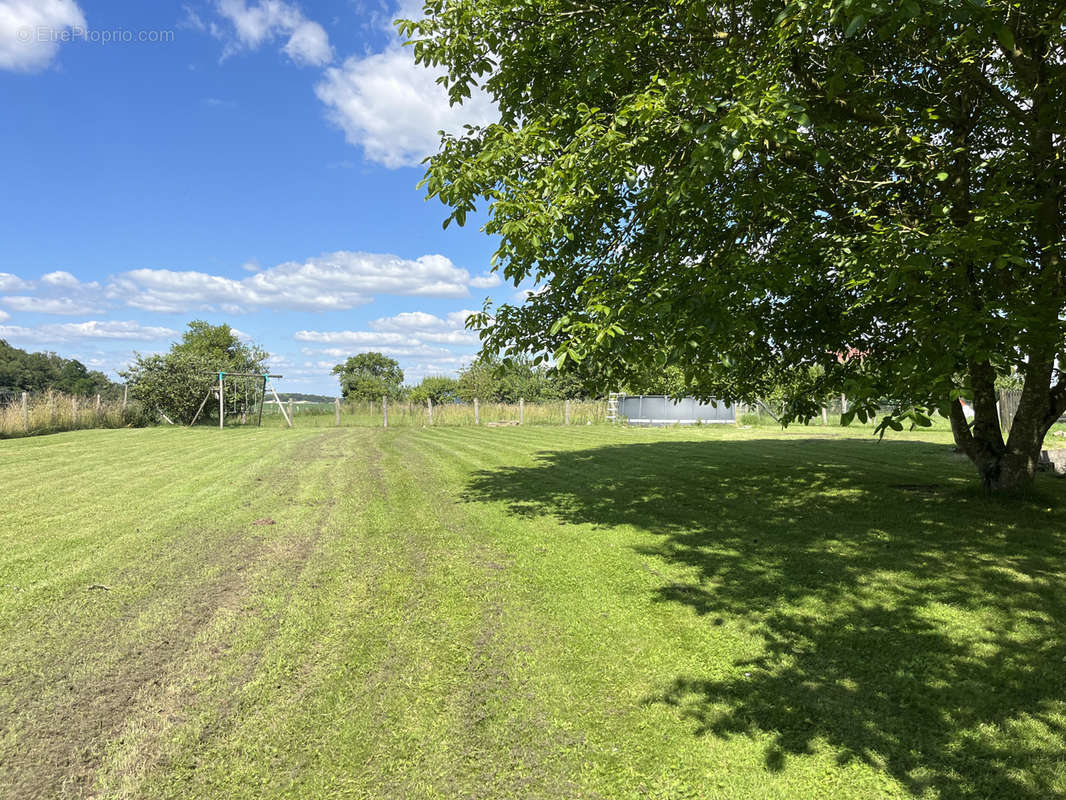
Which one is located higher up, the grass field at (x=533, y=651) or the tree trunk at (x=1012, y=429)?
the tree trunk at (x=1012, y=429)

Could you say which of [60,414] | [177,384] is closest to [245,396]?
[177,384]

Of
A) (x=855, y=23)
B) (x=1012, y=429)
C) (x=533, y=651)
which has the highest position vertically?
(x=855, y=23)

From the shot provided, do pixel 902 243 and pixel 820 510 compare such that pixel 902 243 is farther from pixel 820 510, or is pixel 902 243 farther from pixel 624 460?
pixel 624 460

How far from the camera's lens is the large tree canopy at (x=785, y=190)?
5.04 m

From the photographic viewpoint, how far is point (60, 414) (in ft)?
69.9

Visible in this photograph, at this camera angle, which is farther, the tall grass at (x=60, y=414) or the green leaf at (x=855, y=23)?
the tall grass at (x=60, y=414)

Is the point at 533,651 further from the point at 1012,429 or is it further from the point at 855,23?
the point at 1012,429

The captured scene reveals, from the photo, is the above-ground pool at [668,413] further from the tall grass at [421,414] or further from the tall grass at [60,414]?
the tall grass at [60,414]

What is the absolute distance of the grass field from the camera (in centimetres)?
236

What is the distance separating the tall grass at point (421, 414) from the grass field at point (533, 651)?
66.2ft

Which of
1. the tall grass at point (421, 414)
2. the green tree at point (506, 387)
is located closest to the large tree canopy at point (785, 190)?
the tall grass at point (421, 414)

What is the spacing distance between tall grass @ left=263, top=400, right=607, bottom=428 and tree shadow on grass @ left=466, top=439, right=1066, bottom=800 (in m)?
18.5

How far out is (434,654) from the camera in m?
3.35

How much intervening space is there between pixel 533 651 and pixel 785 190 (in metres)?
6.07
